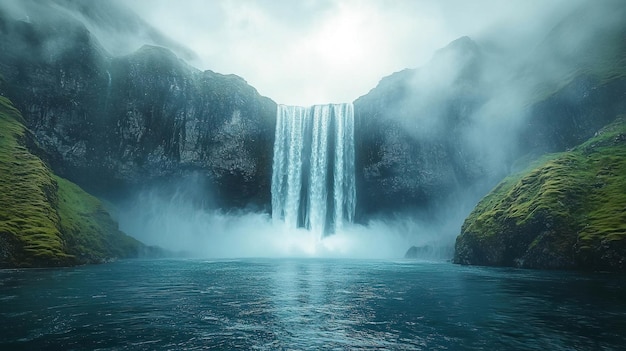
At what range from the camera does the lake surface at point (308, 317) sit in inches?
440

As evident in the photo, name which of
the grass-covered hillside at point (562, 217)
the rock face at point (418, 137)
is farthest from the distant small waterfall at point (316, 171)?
the grass-covered hillside at point (562, 217)

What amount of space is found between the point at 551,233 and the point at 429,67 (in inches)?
2541

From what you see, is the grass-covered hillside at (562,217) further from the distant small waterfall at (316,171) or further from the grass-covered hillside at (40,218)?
the grass-covered hillside at (40,218)

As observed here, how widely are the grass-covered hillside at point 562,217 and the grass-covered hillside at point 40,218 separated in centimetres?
5287

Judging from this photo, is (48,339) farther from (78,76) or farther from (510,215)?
(78,76)

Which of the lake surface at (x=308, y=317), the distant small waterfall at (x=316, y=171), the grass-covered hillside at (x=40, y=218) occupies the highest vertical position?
the distant small waterfall at (x=316, y=171)

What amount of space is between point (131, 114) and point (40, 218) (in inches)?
1754

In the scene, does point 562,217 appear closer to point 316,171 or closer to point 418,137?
point 418,137

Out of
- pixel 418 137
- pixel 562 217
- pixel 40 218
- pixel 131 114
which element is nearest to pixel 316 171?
pixel 418 137

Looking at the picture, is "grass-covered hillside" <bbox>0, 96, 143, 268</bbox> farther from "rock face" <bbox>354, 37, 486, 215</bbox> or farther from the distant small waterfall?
"rock face" <bbox>354, 37, 486, 215</bbox>

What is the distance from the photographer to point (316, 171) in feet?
292

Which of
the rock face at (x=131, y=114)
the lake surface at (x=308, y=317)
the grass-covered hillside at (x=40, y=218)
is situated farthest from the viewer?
the rock face at (x=131, y=114)

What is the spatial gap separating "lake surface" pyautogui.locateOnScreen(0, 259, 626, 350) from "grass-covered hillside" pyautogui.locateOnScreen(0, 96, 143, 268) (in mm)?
17862

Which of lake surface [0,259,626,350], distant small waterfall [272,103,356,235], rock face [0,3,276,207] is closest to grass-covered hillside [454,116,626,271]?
lake surface [0,259,626,350]
